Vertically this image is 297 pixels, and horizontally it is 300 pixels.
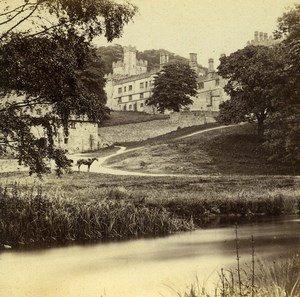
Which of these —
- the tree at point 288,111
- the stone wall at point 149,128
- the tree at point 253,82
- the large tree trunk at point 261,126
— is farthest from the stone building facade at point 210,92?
the tree at point 288,111

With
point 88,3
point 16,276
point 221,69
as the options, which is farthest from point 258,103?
point 16,276

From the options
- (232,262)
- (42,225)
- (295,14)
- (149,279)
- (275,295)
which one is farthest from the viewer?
(295,14)

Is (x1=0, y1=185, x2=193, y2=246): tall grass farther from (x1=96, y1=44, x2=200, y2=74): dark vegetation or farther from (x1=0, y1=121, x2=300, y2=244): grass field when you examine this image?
(x1=96, y1=44, x2=200, y2=74): dark vegetation

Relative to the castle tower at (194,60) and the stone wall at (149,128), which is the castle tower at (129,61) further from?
the stone wall at (149,128)

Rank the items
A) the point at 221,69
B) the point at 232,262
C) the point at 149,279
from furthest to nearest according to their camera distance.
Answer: the point at 221,69 < the point at 232,262 < the point at 149,279

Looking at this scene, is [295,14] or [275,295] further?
[295,14]

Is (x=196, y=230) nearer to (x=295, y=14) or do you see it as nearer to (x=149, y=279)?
(x=149, y=279)
